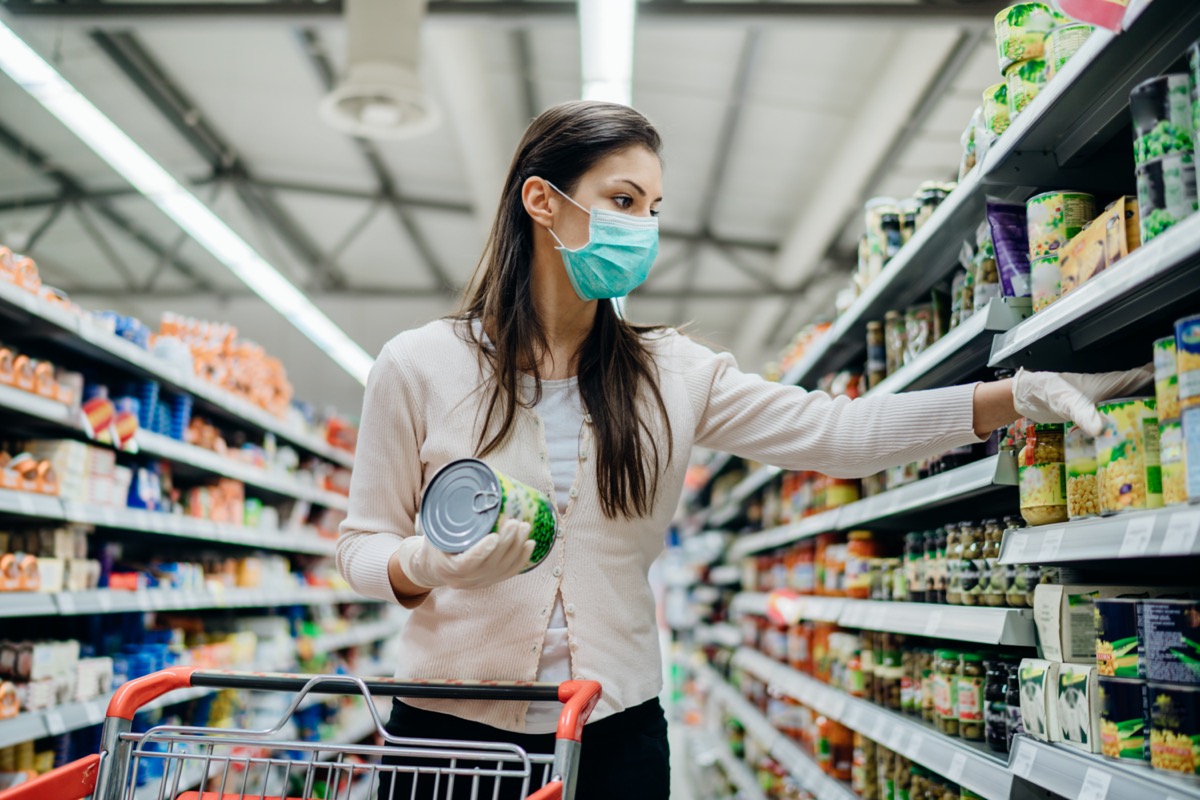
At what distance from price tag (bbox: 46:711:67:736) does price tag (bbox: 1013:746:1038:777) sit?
9.81ft

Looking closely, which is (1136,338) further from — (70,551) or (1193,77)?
(70,551)

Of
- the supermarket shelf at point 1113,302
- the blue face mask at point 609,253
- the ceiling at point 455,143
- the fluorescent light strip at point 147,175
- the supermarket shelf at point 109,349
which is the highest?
the ceiling at point 455,143

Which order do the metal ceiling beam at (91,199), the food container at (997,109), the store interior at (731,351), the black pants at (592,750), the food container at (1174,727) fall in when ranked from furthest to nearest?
the metal ceiling beam at (91,199), the food container at (997,109), the black pants at (592,750), the store interior at (731,351), the food container at (1174,727)

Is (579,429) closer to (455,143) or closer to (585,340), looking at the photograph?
(585,340)

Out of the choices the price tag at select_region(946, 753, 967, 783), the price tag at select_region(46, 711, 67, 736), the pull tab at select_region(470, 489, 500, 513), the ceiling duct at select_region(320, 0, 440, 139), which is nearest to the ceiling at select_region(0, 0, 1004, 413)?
the ceiling duct at select_region(320, 0, 440, 139)

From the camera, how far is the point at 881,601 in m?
3.05

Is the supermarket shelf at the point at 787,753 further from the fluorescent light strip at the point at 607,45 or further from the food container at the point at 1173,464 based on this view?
the fluorescent light strip at the point at 607,45

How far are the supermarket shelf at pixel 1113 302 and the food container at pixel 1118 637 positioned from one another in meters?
0.44

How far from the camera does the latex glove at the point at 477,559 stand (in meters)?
1.40

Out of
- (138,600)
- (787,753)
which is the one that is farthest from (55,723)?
(787,753)

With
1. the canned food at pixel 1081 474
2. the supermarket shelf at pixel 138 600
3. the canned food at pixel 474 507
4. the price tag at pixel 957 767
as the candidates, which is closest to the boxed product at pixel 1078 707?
the canned food at pixel 1081 474

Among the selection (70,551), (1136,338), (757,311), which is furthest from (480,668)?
(757,311)

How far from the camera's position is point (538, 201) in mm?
1947

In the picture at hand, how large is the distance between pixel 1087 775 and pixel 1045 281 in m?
0.82
